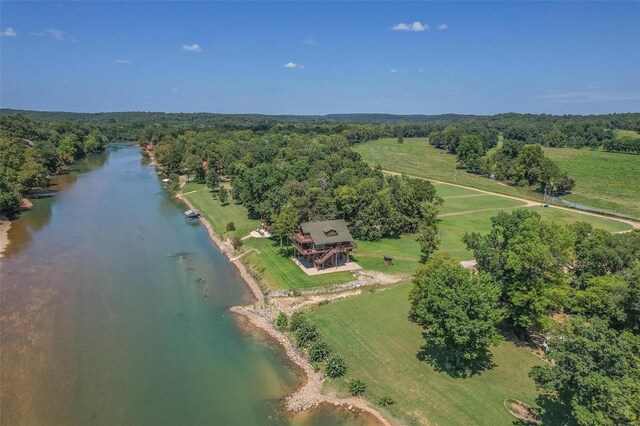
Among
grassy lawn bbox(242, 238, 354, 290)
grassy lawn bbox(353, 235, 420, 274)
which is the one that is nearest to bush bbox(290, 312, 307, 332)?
grassy lawn bbox(242, 238, 354, 290)

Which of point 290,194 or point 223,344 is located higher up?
point 290,194

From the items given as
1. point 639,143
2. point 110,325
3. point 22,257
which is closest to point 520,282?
point 110,325

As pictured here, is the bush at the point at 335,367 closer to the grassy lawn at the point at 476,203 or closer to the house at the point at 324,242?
the house at the point at 324,242

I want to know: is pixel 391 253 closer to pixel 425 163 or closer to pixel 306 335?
pixel 306 335

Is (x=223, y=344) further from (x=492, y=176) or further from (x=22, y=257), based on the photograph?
(x=492, y=176)

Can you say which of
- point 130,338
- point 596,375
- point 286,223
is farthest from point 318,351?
point 286,223

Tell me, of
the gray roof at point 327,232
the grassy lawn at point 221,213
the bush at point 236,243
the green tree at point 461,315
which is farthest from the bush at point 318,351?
the grassy lawn at point 221,213
